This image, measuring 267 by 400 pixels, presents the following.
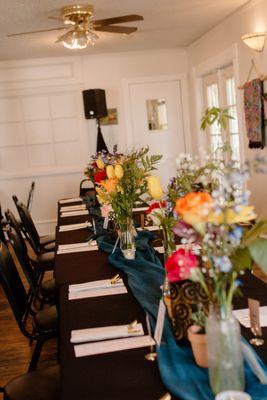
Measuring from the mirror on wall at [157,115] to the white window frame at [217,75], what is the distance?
593 mm

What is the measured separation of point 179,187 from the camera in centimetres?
201

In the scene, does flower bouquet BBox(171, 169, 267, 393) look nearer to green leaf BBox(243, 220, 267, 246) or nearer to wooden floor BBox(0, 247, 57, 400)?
green leaf BBox(243, 220, 267, 246)

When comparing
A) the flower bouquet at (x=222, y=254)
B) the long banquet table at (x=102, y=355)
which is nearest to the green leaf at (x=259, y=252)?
the flower bouquet at (x=222, y=254)

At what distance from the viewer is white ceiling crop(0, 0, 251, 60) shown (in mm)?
4652

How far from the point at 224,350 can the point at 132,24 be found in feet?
16.2

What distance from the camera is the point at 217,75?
668 centimetres

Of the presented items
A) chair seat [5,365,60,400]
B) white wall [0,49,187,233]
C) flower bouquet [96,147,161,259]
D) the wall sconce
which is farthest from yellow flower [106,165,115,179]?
white wall [0,49,187,233]

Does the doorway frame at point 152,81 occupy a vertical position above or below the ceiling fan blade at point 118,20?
below

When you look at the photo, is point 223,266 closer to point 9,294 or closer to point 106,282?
point 106,282

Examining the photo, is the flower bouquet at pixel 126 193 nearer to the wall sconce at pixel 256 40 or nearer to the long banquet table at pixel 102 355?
the long banquet table at pixel 102 355

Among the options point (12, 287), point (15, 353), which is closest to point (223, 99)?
point (15, 353)

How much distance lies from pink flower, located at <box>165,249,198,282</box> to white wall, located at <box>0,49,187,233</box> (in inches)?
254

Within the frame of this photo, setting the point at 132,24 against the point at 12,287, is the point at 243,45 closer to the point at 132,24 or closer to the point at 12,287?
the point at 132,24

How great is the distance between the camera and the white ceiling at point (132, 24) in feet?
15.3
